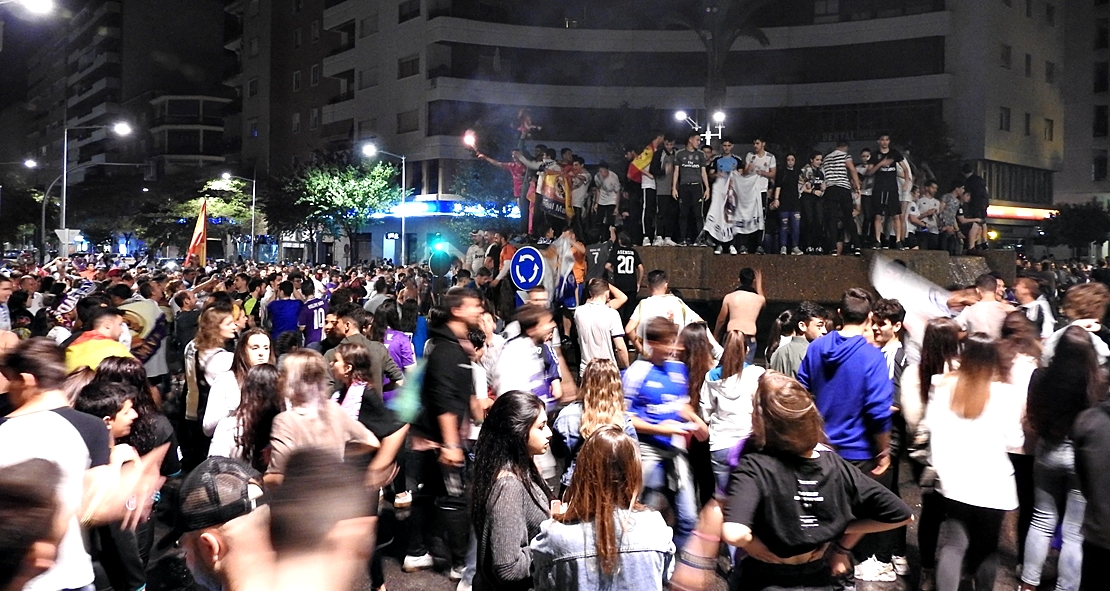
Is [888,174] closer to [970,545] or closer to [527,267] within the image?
[527,267]

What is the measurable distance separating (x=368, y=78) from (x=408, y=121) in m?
5.14

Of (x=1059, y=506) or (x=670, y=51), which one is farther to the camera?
(x=670, y=51)

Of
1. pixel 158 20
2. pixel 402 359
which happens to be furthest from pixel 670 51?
pixel 158 20

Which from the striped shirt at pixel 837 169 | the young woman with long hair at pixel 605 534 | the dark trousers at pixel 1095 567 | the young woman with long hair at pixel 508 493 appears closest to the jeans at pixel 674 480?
the young woman with long hair at pixel 508 493

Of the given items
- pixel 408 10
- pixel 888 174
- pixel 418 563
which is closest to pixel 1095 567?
pixel 418 563

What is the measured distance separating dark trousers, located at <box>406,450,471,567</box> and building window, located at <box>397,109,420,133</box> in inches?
1761

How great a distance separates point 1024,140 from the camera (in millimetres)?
46750

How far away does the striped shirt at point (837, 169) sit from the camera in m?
15.5

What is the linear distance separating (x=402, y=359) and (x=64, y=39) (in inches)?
5091

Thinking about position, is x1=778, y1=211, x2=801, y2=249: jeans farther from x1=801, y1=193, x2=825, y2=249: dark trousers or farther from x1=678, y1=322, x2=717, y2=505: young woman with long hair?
x1=678, y1=322, x2=717, y2=505: young woman with long hair

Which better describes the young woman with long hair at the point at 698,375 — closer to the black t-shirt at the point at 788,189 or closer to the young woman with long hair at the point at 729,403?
the young woman with long hair at the point at 729,403

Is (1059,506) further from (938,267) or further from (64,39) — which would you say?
(64,39)

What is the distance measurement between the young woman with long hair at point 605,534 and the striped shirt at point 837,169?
1310 cm

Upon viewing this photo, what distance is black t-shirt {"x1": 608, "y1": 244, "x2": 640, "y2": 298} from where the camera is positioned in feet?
41.9
